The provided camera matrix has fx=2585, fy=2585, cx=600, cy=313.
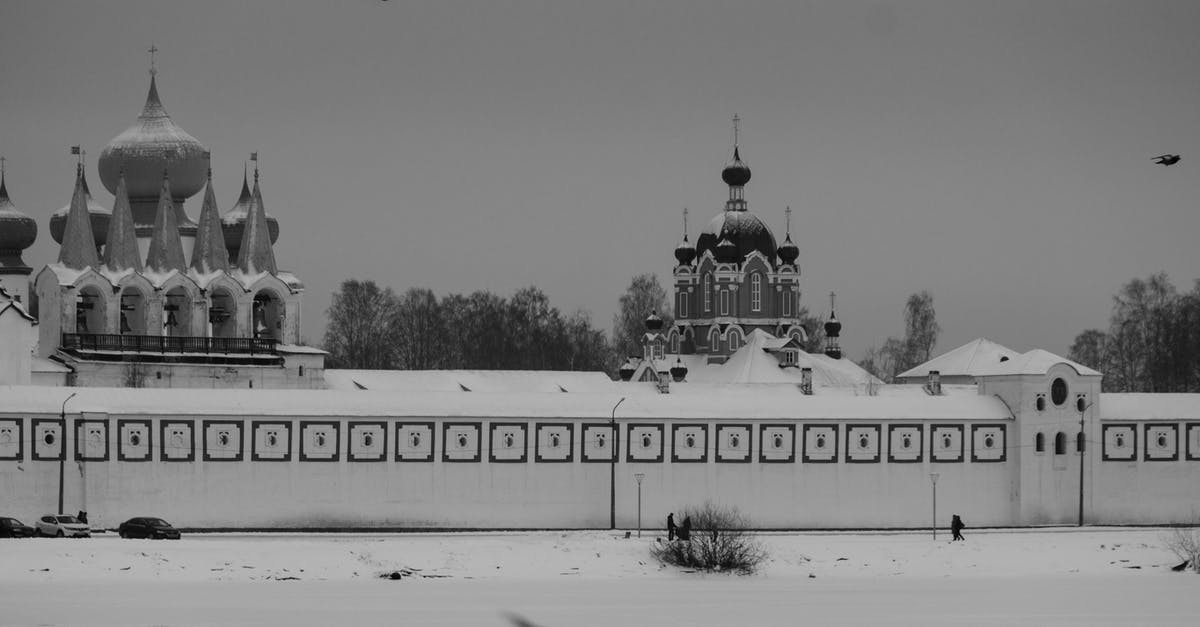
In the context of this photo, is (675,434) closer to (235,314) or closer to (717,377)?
(235,314)

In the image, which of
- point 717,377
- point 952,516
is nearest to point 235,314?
point 952,516

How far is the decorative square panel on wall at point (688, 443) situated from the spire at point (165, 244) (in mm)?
16746

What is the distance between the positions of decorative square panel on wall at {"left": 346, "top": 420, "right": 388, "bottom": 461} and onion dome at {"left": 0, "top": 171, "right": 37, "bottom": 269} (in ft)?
65.6

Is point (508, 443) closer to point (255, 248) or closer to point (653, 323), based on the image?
point (255, 248)

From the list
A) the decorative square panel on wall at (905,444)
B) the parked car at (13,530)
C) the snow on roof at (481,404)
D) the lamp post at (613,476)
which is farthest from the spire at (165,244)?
the decorative square panel on wall at (905,444)

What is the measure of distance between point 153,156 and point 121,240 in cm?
366

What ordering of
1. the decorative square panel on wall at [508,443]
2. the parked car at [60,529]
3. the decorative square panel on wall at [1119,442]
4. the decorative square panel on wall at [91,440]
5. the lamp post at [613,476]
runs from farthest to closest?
the decorative square panel on wall at [1119,442]
the lamp post at [613,476]
the decorative square panel on wall at [508,443]
the decorative square panel on wall at [91,440]
the parked car at [60,529]

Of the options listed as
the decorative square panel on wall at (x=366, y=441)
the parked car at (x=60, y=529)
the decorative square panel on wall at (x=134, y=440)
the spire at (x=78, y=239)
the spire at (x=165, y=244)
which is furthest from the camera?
the spire at (x=165, y=244)

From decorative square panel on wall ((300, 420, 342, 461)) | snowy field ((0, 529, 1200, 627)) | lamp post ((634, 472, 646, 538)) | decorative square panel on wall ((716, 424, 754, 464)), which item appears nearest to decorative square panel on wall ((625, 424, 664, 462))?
lamp post ((634, 472, 646, 538))

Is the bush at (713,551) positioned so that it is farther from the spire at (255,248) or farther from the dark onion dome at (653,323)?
the dark onion dome at (653,323)

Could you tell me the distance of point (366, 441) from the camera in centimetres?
5762

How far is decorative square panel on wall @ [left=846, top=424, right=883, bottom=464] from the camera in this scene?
60719mm

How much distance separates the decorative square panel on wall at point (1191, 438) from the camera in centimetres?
6334

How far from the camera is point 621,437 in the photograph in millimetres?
59188
